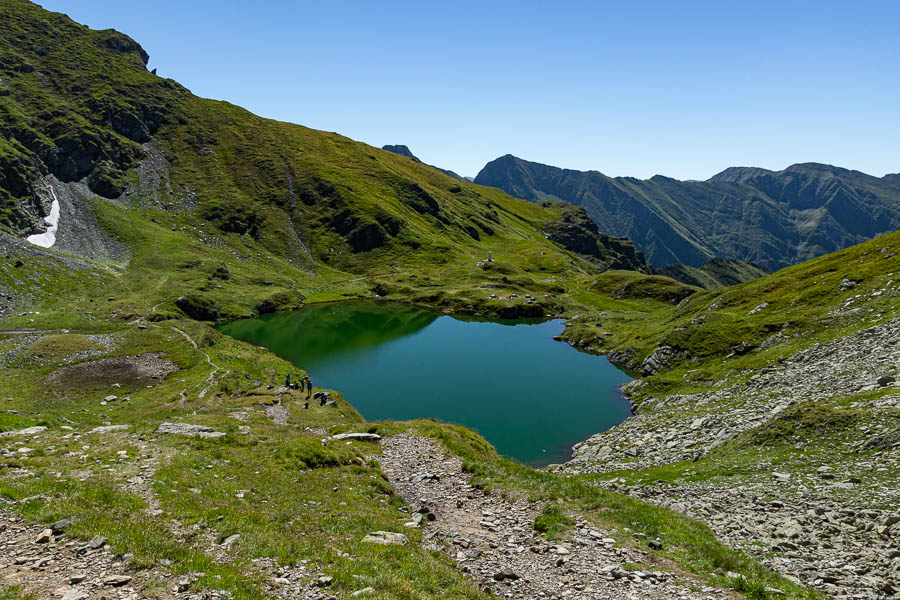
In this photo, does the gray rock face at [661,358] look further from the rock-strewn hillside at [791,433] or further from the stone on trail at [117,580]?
the stone on trail at [117,580]

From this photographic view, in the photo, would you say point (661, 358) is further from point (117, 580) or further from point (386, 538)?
point (117, 580)

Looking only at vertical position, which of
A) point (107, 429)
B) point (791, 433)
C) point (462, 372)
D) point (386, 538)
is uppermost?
point (791, 433)

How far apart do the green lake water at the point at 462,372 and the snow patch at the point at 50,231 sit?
75.7 meters

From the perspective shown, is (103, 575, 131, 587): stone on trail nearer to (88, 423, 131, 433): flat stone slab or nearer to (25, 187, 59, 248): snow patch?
(88, 423, 131, 433): flat stone slab

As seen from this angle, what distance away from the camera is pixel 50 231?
152125 millimetres

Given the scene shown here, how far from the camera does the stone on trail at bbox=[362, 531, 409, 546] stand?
52.4 ft

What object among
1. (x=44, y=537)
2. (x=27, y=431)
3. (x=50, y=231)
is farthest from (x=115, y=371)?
(x=50, y=231)

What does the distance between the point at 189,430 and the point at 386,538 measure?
64.6 ft

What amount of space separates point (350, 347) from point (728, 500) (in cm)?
9537

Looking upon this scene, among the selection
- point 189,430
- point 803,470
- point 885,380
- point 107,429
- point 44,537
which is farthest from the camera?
point 885,380

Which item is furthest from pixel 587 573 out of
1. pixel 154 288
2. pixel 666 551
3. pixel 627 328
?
pixel 154 288

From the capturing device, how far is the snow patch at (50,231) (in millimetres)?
142750

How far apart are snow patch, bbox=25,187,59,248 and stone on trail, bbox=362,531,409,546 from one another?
172022 mm

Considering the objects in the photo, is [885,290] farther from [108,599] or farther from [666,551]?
[108,599]
